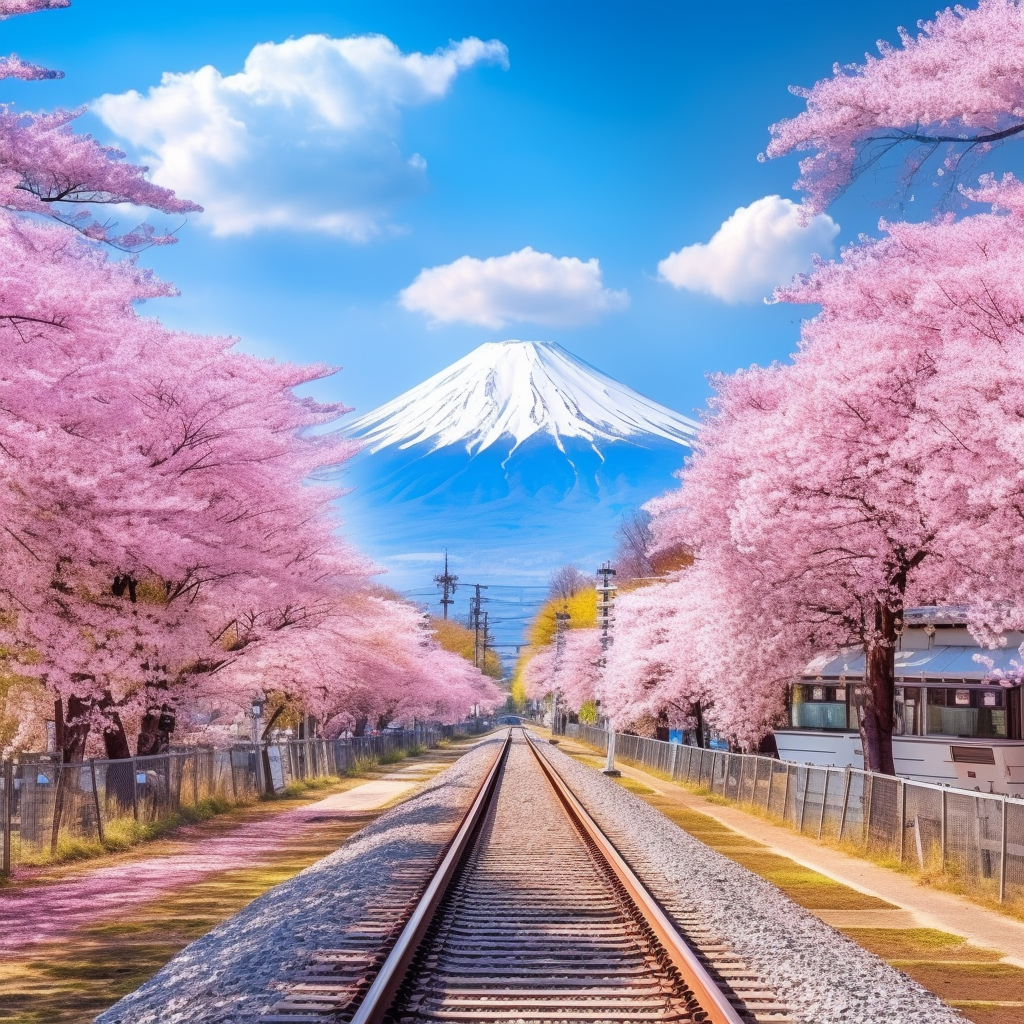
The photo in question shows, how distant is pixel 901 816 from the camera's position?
65.0ft

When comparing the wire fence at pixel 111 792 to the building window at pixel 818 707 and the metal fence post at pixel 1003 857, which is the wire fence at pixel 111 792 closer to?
the metal fence post at pixel 1003 857

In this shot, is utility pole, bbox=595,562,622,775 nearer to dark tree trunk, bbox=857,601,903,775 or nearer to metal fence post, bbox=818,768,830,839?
dark tree trunk, bbox=857,601,903,775

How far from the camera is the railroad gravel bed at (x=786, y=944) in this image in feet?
27.8

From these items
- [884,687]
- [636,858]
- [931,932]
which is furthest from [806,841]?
[931,932]

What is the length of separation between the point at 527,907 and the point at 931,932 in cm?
436

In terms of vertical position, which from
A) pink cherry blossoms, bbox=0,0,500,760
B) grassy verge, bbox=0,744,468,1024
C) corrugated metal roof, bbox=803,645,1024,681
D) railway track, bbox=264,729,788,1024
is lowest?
grassy verge, bbox=0,744,468,1024

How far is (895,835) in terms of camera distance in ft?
65.8

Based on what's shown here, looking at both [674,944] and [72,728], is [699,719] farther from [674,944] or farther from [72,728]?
[674,944]

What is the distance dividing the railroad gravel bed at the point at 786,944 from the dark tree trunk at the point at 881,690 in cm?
662

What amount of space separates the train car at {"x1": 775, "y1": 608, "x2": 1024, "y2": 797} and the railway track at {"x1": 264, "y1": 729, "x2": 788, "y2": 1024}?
58.8 ft

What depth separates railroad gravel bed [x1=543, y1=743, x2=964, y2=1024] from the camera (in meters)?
8.48

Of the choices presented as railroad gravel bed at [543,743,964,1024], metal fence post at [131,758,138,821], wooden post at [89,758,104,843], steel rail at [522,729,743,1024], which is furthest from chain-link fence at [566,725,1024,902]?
metal fence post at [131,758,138,821]

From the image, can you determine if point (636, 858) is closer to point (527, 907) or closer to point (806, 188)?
point (527, 907)

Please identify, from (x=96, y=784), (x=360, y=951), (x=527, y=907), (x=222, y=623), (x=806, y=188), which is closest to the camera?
(x=360, y=951)
